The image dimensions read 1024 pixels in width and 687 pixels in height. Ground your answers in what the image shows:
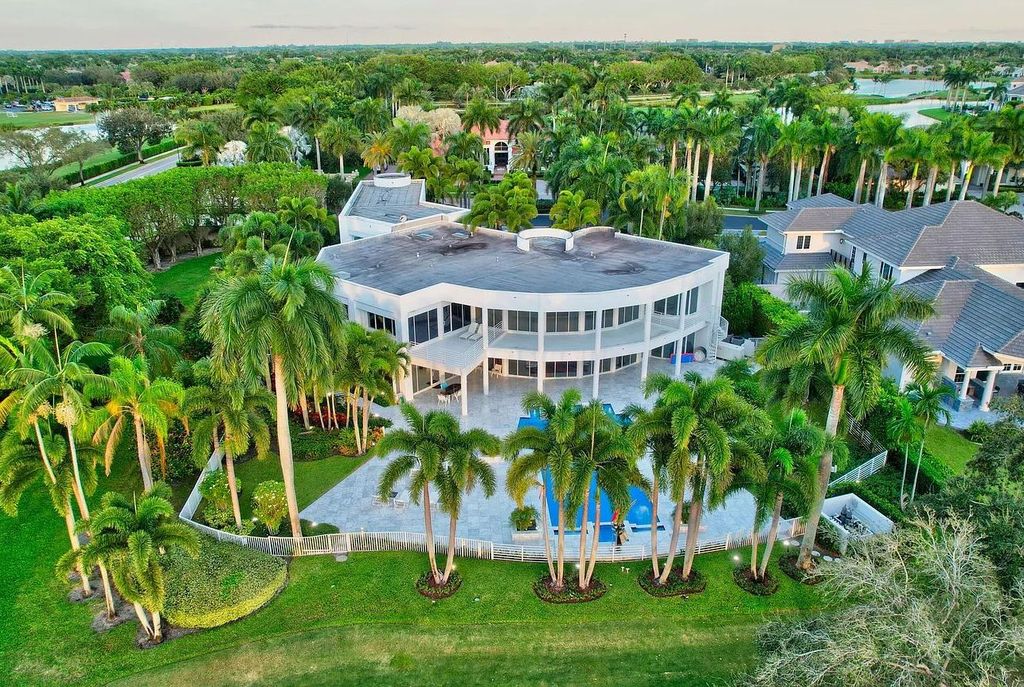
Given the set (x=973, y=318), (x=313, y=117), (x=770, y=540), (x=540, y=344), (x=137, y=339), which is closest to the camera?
(x=770, y=540)

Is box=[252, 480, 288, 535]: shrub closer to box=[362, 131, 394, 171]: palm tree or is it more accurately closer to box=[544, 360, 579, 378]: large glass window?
box=[544, 360, 579, 378]: large glass window

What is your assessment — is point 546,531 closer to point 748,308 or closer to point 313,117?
point 748,308

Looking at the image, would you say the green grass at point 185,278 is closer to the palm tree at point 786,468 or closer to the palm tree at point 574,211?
the palm tree at point 574,211

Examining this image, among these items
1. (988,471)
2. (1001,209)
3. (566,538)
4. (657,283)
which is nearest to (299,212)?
(657,283)

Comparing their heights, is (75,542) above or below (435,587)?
above

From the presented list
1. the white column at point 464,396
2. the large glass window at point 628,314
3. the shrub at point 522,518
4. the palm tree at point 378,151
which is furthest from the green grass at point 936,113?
the shrub at point 522,518

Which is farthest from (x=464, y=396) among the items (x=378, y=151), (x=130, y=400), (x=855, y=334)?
(x=378, y=151)

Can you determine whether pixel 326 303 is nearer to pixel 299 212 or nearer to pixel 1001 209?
pixel 299 212
